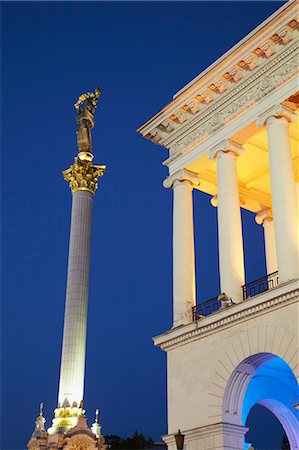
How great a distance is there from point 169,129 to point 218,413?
12.3 metres

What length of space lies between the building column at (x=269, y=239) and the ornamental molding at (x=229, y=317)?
251 inches

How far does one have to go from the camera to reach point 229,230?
2333 centimetres

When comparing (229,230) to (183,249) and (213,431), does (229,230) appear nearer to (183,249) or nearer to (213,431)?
(183,249)

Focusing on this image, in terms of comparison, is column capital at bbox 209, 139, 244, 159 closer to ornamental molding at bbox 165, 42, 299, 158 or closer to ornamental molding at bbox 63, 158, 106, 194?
ornamental molding at bbox 165, 42, 299, 158

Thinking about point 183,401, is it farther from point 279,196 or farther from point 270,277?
point 279,196

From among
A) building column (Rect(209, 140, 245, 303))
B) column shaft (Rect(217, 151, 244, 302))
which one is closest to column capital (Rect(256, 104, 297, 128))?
building column (Rect(209, 140, 245, 303))

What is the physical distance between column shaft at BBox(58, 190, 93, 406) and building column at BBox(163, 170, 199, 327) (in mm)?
18733

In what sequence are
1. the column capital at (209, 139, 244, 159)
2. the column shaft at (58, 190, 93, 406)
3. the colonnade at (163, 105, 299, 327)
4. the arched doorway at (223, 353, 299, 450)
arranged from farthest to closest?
the column shaft at (58, 190, 93, 406) → the column capital at (209, 139, 244, 159) → the arched doorway at (223, 353, 299, 450) → the colonnade at (163, 105, 299, 327)

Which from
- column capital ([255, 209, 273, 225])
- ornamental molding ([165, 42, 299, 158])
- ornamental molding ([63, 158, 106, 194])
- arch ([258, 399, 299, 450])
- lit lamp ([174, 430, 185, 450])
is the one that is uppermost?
ornamental molding ([63, 158, 106, 194])

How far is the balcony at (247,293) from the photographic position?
861 inches

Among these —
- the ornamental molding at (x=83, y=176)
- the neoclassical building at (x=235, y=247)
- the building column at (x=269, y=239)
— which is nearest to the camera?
the neoclassical building at (x=235, y=247)

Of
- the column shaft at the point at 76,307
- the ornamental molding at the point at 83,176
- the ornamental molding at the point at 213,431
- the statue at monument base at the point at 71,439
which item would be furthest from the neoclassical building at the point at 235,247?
the ornamental molding at the point at 83,176

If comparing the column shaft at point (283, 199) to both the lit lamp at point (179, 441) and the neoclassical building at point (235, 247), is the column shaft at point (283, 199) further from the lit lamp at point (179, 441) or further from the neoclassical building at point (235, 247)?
the lit lamp at point (179, 441)

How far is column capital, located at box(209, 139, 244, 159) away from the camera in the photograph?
2453cm
